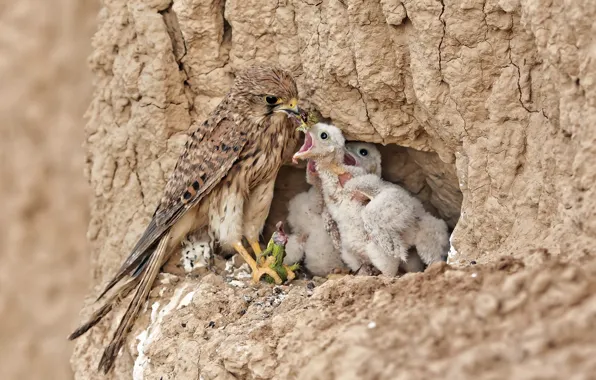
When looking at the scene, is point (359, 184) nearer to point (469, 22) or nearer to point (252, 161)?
point (252, 161)

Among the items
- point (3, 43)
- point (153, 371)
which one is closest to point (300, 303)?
point (153, 371)

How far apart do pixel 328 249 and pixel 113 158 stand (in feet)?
4.14

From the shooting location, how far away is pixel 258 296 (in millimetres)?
3818

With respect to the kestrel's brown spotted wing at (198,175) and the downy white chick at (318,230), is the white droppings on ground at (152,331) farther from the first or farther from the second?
the downy white chick at (318,230)

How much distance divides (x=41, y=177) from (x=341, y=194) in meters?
3.21

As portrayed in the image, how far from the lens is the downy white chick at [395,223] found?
3824 millimetres

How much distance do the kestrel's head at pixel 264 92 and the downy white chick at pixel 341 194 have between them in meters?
0.17

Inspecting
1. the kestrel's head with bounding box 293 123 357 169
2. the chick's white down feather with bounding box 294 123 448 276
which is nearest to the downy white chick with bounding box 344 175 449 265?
the chick's white down feather with bounding box 294 123 448 276

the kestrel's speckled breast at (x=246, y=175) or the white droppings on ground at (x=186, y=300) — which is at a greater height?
the kestrel's speckled breast at (x=246, y=175)

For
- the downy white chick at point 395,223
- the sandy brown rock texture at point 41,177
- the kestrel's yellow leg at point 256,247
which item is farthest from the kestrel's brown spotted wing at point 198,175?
the sandy brown rock texture at point 41,177

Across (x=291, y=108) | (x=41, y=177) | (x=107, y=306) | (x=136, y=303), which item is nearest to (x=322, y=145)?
(x=291, y=108)

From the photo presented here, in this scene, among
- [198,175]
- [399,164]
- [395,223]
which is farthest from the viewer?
[399,164]

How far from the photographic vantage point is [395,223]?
3.82m

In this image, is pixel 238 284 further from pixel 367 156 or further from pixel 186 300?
pixel 367 156
